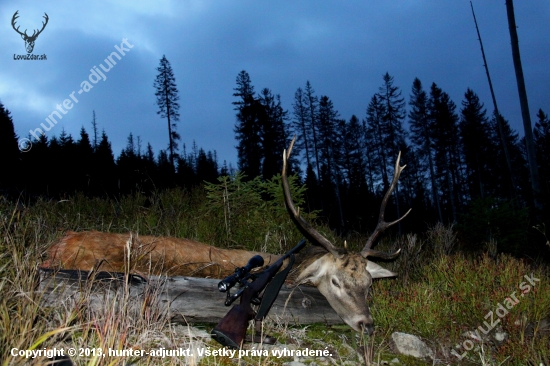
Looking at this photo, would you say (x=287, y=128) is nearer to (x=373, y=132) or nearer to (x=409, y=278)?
(x=373, y=132)

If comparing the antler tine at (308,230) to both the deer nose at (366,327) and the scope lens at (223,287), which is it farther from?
the scope lens at (223,287)

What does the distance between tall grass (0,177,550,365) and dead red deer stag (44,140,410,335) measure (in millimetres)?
251

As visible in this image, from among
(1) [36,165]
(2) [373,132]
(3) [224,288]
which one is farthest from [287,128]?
(3) [224,288]

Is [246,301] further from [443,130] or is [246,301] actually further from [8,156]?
[443,130]

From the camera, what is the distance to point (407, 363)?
419cm

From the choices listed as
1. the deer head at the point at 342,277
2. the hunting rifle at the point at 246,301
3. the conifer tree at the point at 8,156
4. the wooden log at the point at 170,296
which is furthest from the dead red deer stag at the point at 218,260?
the conifer tree at the point at 8,156

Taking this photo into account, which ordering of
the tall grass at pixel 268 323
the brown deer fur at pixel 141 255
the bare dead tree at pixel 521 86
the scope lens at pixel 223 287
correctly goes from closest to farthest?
the tall grass at pixel 268 323 < the scope lens at pixel 223 287 < the brown deer fur at pixel 141 255 < the bare dead tree at pixel 521 86

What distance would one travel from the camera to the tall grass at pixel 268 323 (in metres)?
2.88

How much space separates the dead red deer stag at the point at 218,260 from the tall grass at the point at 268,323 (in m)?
0.25

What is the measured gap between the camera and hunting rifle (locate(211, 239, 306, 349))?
3.51 m

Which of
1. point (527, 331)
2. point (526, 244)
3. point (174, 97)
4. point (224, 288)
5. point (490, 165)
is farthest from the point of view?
A: point (490, 165)

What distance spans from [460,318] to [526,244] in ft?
19.5

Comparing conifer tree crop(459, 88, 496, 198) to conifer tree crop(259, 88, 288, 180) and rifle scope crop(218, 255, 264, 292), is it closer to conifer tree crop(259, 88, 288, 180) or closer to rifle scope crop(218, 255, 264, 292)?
conifer tree crop(259, 88, 288, 180)

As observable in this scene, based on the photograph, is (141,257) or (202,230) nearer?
(141,257)
